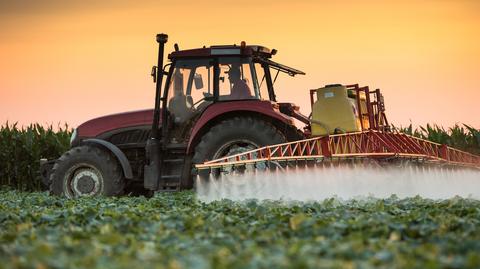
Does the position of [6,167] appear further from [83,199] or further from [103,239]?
[103,239]

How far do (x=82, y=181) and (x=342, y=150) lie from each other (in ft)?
14.6

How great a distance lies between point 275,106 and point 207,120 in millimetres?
1101

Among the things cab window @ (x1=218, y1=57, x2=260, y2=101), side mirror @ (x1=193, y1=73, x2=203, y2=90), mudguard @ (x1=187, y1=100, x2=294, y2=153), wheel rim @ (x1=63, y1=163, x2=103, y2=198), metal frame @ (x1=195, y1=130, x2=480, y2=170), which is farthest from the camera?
wheel rim @ (x1=63, y1=163, x2=103, y2=198)

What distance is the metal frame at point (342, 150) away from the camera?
1188 cm

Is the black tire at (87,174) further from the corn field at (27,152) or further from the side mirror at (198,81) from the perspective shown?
the corn field at (27,152)

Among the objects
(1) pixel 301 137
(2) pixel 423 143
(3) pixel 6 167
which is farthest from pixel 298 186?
(3) pixel 6 167

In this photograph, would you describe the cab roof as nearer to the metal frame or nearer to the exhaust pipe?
the exhaust pipe

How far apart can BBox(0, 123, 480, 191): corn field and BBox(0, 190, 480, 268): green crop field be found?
12.7m

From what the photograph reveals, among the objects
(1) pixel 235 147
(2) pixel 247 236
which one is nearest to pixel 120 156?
(1) pixel 235 147

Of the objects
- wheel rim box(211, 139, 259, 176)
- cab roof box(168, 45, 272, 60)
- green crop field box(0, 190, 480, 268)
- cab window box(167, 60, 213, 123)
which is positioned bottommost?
green crop field box(0, 190, 480, 268)

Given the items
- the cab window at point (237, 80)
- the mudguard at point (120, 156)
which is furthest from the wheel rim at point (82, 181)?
the cab window at point (237, 80)

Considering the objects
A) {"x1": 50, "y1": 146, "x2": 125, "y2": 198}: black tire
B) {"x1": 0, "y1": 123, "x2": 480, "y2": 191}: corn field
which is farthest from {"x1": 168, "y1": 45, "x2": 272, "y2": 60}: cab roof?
{"x1": 0, "y1": 123, "x2": 480, "y2": 191}: corn field

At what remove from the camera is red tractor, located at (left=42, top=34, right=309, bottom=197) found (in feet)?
41.0

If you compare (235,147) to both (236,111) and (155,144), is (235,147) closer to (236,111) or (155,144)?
(236,111)
